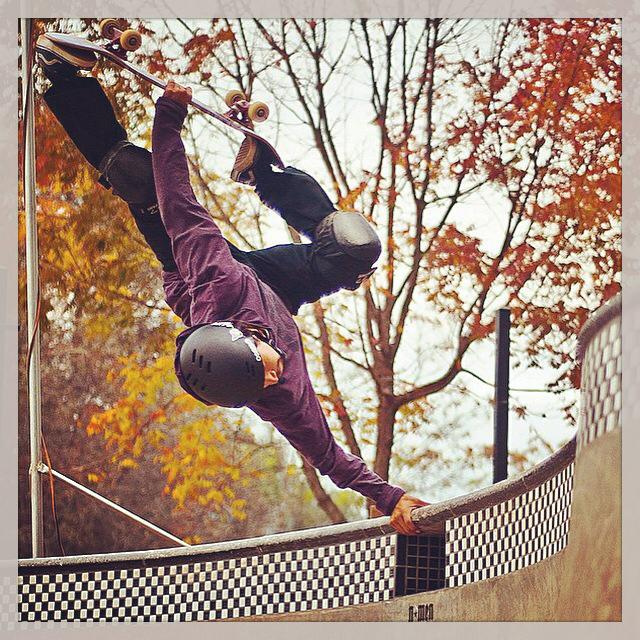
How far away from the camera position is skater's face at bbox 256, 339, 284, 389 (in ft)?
12.7

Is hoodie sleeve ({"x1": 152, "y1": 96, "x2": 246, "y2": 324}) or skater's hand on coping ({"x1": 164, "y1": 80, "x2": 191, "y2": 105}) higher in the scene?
skater's hand on coping ({"x1": 164, "y1": 80, "x2": 191, "y2": 105})

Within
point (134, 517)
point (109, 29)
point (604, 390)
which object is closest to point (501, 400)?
point (604, 390)

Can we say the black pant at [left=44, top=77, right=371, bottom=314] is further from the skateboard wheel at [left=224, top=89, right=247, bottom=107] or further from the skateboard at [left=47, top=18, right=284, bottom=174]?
the skateboard wheel at [left=224, top=89, right=247, bottom=107]

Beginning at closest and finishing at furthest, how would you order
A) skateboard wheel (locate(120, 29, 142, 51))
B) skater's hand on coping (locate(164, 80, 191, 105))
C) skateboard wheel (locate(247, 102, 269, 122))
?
skateboard wheel (locate(120, 29, 142, 51)), skater's hand on coping (locate(164, 80, 191, 105)), skateboard wheel (locate(247, 102, 269, 122))

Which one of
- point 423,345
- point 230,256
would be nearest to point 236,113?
point 230,256

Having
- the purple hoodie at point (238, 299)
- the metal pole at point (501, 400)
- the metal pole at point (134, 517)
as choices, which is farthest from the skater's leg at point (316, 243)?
the metal pole at point (134, 517)

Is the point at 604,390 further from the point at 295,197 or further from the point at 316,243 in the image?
the point at 295,197

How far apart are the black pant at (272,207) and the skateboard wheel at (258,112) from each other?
0.20 m

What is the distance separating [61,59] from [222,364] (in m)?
1.38

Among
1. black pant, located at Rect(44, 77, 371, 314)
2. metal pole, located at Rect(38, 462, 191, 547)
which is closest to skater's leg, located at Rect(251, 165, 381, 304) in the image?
black pant, located at Rect(44, 77, 371, 314)

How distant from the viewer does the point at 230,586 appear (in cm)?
414

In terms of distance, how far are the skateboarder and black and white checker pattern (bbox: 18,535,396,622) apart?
0.25 m

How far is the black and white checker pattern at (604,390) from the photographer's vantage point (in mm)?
4102
